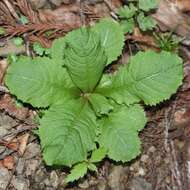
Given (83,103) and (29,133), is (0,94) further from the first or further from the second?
(83,103)

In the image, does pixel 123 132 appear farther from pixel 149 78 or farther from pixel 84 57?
pixel 84 57

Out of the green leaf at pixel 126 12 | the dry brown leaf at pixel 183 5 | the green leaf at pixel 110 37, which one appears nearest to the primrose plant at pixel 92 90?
the green leaf at pixel 110 37

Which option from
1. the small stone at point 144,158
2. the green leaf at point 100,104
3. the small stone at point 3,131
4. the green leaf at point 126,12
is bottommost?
the small stone at point 144,158

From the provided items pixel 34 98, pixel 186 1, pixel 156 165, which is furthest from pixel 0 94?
pixel 186 1

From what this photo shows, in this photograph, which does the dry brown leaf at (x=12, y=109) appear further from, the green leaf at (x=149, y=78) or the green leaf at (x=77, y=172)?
the green leaf at (x=149, y=78)

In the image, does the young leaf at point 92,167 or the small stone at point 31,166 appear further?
the small stone at point 31,166

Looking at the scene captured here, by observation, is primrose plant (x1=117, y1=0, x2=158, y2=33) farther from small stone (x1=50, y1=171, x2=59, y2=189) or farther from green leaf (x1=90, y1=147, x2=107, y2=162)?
small stone (x1=50, y1=171, x2=59, y2=189)

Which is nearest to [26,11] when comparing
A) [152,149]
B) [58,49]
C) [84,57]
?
[58,49]

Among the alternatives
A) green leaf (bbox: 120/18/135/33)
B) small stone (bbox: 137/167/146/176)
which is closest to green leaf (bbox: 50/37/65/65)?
green leaf (bbox: 120/18/135/33)
